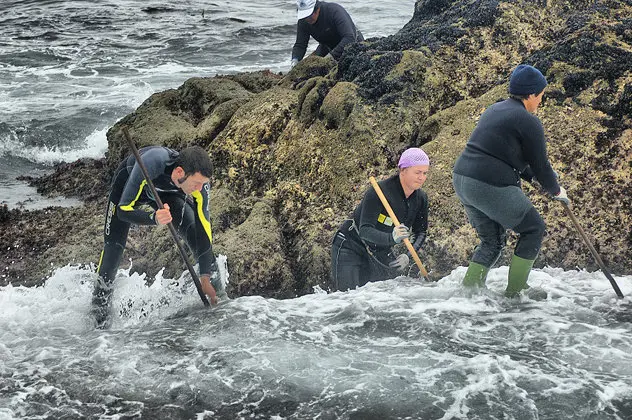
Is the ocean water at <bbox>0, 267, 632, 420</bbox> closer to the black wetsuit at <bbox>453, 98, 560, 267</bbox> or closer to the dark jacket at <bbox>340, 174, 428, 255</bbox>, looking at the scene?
the dark jacket at <bbox>340, 174, 428, 255</bbox>

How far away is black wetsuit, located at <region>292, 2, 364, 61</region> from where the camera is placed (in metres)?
10.3

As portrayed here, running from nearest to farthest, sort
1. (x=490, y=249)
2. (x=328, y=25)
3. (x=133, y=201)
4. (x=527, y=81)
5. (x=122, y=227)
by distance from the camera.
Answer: (x=527, y=81)
(x=490, y=249)
(x=133, y=201)
(x=122, y=227)
(x=328, y=25)

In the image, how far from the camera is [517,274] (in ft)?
19.7

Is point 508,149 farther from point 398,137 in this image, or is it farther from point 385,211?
point 398,137

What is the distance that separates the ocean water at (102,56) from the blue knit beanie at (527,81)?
745 centimetres

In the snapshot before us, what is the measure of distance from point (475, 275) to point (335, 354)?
1398mm

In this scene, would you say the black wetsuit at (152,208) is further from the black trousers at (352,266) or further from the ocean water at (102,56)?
the ocean water at (102,56)

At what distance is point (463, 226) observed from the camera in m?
7.23

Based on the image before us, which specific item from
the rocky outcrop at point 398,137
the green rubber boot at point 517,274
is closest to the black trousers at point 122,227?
the rocky outcrop at point 398,137

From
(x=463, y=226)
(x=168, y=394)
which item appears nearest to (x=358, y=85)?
(x=463, y=226)

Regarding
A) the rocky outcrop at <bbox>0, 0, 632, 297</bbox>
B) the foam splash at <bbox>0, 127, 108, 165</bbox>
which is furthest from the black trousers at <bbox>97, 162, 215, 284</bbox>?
the foam splash at <bbox>0, 127, 108, 165</bbox>

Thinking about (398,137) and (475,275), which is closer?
(475,275)

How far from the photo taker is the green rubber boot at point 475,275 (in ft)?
19.9

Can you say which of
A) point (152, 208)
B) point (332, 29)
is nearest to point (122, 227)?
point (152, 208)
